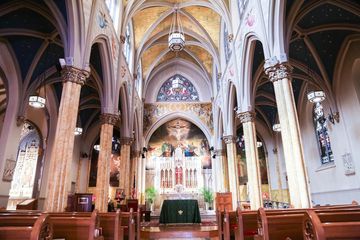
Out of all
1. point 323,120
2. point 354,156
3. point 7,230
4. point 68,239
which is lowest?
point 68,239

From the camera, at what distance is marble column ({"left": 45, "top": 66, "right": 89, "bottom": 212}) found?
6.73 m

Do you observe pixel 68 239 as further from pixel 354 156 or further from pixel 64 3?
pixel 354 156

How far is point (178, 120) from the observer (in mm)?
23031

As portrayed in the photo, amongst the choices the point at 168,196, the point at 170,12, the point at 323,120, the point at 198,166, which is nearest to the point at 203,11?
the point at 170,12

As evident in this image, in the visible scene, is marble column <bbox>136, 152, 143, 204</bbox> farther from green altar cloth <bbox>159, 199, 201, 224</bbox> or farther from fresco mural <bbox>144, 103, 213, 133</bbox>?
green altar cloth <bbox>159, 199, 201, 224</bbox>

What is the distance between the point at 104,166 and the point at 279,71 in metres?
7.86

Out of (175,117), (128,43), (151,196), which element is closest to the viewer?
(128,43)

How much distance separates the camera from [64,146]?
7.20 m

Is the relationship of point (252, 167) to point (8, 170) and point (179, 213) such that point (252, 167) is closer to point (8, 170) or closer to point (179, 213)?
point (179, 213)

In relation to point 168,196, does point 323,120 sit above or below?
above

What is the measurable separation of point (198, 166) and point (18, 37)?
15.5 m

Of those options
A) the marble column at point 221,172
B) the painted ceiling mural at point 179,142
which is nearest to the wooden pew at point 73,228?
the marble column at point 221,172

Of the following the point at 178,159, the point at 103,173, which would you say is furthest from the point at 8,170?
the point at 178,159

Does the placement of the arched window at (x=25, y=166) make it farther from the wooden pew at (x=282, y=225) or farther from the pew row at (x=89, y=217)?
the wooden pew at (x=282, y=225)
